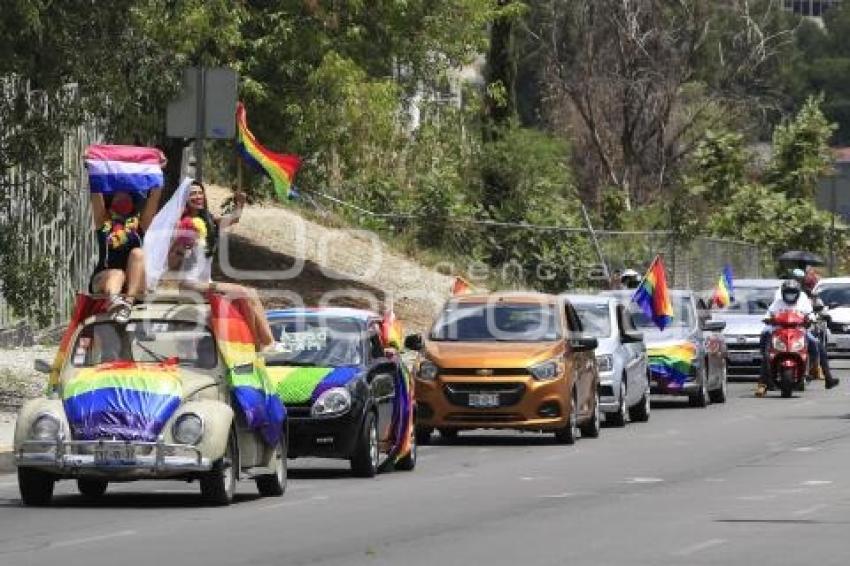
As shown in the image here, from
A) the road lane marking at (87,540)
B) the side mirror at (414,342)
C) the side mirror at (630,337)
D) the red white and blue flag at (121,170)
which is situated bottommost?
the road lane marking at (87,540)

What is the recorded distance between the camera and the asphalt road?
15680mm

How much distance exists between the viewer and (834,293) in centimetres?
5284

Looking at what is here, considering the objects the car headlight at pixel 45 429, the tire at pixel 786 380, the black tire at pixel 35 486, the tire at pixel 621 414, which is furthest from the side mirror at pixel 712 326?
the car headlight at pixel 45 429

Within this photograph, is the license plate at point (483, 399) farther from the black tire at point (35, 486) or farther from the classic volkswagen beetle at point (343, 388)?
the black tire at point (35, 486)

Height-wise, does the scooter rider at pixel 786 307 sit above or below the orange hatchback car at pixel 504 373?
above

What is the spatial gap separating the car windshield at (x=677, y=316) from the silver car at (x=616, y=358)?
3706mm

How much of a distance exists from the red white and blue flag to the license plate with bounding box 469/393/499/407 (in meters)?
6.00

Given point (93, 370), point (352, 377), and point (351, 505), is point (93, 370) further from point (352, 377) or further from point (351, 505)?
point (352, 377)

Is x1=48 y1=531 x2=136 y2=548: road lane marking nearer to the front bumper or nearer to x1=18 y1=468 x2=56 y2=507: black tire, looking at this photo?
the front bumper

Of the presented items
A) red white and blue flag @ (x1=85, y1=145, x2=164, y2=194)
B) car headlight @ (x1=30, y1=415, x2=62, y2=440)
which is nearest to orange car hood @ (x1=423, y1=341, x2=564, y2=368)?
red white and blue flag @ (x1=85, y1=145, x2=164, y2=194)

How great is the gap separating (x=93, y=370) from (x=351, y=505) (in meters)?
2.29

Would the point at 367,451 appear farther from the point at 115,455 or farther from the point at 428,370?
the point at 428,370

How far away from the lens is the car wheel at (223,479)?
19.0m

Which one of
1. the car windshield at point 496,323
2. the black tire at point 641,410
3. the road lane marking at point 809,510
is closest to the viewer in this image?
the road lane marking at point 809,510
